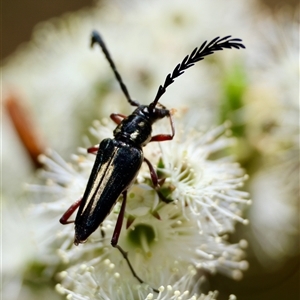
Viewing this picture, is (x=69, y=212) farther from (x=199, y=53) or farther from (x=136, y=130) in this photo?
(x=199, y=53)

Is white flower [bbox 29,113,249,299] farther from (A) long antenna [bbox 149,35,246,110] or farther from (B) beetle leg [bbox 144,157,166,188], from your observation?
(A) long antenna [bbox 149,35,246,110]

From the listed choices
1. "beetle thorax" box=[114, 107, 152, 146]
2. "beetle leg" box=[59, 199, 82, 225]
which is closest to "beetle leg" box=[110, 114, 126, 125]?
"beetle thorax" box=[114, 107, 152, 146]

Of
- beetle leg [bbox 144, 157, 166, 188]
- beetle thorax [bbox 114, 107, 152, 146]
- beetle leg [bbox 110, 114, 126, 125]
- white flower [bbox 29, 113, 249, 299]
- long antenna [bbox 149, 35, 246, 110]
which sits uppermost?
long antenna [bbox 149, 35, 246, 110]

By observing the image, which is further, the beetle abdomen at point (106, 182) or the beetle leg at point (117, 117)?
the beetle leg at point (117, 117)

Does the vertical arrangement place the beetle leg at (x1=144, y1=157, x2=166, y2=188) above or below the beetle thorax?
below

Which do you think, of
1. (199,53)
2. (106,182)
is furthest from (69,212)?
(199,53)

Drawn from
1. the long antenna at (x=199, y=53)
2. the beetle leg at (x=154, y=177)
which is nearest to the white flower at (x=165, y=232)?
the beetle leg at (x=154, y=177)

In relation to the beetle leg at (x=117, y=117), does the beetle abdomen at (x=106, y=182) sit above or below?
below

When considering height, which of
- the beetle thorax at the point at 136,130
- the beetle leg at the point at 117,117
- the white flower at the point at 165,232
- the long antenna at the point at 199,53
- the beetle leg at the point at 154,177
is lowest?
the white flower at the point at 165,232

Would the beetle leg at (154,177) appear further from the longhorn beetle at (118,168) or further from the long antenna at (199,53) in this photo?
the long antenna at (199,53)

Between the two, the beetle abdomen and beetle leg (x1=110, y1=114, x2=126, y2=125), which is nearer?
the beetle abdomen
